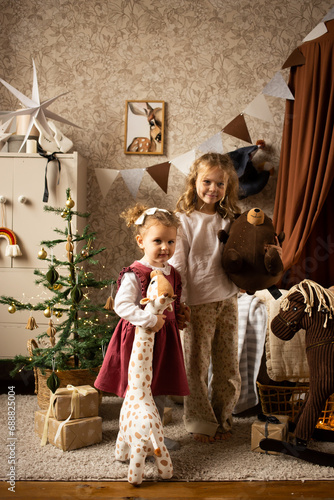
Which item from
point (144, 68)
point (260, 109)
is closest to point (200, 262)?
point (260, 109)

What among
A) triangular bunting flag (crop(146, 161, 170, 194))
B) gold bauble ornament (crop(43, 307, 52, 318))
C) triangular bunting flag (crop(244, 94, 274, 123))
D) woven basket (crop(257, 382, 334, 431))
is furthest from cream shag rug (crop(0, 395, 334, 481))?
triangular bunting flag (crop(244, 94, 274, 123))

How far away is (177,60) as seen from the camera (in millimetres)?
3160

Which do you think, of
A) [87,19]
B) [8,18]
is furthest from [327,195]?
[8,18]

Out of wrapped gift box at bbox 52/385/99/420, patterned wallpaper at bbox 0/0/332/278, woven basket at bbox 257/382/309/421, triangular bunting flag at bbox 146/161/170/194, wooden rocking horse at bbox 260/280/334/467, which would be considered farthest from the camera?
patterned wallpaper at bbox 0/0/332/278

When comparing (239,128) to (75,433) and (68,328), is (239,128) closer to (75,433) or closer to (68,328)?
(68,328)

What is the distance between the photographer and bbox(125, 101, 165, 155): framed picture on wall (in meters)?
3.17

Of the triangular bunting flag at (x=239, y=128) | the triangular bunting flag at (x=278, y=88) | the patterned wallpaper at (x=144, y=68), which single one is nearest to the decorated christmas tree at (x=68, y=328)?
the patterned wallpaper at (x=144, y=68)

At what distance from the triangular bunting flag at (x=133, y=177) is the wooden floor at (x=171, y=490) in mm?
1781

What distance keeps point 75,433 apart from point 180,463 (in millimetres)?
419

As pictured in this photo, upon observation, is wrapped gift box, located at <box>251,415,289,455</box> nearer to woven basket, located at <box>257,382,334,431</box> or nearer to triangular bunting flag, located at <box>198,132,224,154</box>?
woven basket, located at <box>257,382,334,431</box>

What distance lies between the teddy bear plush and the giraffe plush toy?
376 mm

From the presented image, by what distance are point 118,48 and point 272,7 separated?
1042 mm

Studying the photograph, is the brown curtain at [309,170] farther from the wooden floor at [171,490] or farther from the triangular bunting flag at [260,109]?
the wooden floor at [171,490]

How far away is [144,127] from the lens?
3184 mm
